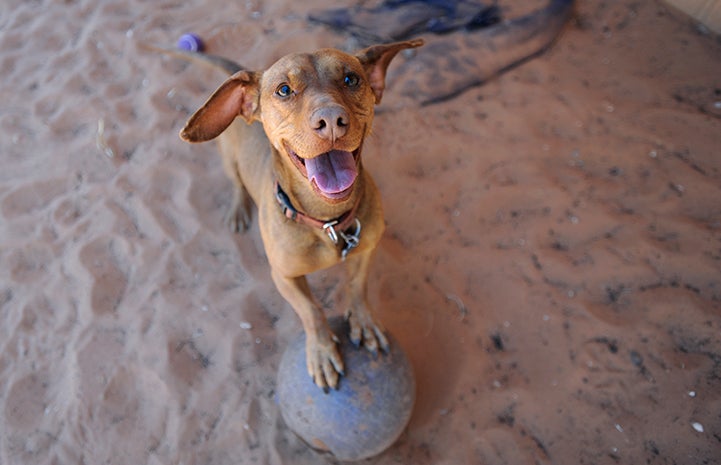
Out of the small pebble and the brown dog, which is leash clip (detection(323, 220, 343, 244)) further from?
the small pebble

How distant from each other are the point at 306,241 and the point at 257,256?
3.67 feet

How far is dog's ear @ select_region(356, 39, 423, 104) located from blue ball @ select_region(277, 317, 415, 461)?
4.01 feet

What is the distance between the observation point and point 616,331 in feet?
9.21

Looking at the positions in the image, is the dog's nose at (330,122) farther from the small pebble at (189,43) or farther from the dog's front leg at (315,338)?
the small pebble at (189,43)

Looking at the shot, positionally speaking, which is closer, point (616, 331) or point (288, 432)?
point (288, 432)

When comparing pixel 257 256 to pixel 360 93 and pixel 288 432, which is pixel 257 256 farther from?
pixel 360 93

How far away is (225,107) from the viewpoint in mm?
2088

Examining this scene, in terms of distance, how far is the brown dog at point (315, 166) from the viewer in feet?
6.13

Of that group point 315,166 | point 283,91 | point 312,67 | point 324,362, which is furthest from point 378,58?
point 324,362

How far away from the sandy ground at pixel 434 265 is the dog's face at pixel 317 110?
127cm

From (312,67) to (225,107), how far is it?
41 centimetres

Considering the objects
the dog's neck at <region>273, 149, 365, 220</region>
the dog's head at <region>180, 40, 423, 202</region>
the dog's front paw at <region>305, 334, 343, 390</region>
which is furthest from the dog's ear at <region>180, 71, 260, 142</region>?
the dog's front paw at <region>305, 334, 343, 390</region>

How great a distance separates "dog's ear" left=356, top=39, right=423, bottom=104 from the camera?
2.19 m

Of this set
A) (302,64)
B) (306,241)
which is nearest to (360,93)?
(302,64)
